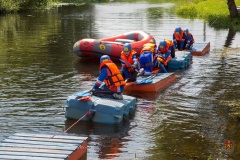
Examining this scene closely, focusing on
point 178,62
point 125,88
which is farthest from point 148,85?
point 178,62

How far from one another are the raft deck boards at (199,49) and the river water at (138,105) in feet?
1.10

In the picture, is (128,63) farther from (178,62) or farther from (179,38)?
(179,38)

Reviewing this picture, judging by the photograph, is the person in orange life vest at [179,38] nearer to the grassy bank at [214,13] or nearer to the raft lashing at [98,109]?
the raft lashing at [98,109]

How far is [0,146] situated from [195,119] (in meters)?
5.30

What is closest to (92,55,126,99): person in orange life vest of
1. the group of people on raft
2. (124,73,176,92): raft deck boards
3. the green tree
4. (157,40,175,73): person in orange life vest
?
the group of people on raft

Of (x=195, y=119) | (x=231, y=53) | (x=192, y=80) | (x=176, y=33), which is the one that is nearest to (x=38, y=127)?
(x=195, y=119)

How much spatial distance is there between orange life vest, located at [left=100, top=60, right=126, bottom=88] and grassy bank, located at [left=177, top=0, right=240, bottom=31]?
20822 millimetres

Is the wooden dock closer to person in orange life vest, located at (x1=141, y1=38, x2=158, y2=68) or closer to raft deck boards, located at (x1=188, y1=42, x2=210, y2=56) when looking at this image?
person in orange life vest, located at (x1=141, y1=38, x2=158, y2=68)

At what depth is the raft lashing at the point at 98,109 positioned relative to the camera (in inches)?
469

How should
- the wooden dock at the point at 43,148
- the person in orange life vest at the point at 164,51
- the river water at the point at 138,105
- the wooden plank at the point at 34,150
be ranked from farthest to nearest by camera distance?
the person in orange life vest at the point at 164,51, the river water at the point at 138,105, the wooden plank at the point at 34,150, the wooden dock at the point at 43,148

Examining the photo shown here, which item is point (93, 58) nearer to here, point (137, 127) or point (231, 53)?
point (231, 53)

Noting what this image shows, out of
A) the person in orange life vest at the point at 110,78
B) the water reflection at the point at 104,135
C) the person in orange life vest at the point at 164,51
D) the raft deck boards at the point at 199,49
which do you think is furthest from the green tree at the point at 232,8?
the water reflection at the point at 104,135

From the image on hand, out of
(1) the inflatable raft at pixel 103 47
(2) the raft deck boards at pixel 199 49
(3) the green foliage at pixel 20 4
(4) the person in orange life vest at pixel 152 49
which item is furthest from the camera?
(3) the green foliage at pixel 20 4

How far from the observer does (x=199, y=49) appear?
22516 millimetres
